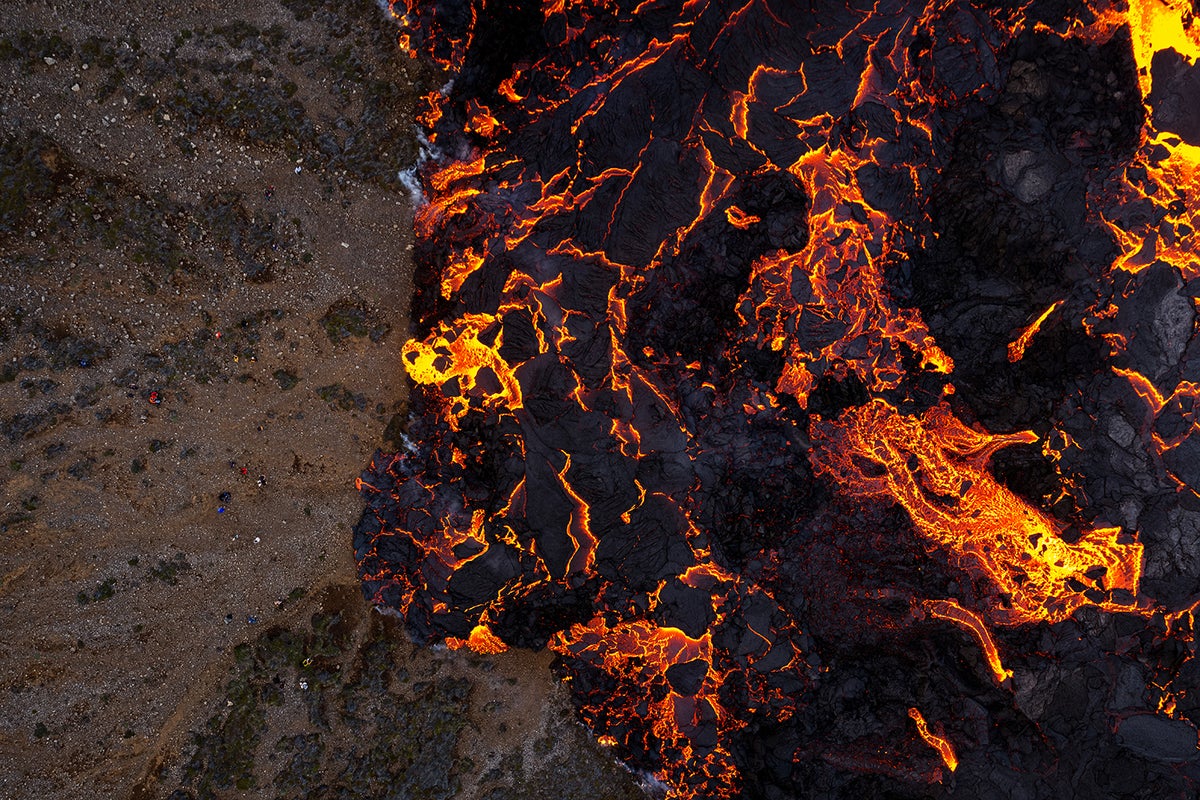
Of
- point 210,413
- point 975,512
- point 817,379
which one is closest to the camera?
point 210,413

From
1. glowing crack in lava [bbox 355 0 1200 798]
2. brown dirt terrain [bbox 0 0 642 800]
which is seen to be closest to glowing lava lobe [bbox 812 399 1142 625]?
glowing crack in lava [bbox 355 0 1200 798]

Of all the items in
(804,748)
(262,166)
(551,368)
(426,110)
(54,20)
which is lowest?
(804,748)

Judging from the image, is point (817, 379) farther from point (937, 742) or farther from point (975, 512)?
point (937, 742)

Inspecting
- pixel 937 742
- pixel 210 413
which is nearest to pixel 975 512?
pixel 937 742

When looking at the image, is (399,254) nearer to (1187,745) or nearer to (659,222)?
(659,222)

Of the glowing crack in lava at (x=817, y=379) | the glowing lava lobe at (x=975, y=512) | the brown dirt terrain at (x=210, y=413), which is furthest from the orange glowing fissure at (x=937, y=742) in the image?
the brown dirt terrain at (x=210, y=413)

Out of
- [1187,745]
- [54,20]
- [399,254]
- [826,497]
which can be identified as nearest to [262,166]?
[399,254]

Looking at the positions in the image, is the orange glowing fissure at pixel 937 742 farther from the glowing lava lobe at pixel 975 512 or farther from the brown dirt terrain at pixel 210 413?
the brown dirt terrain at pixel 210 413
